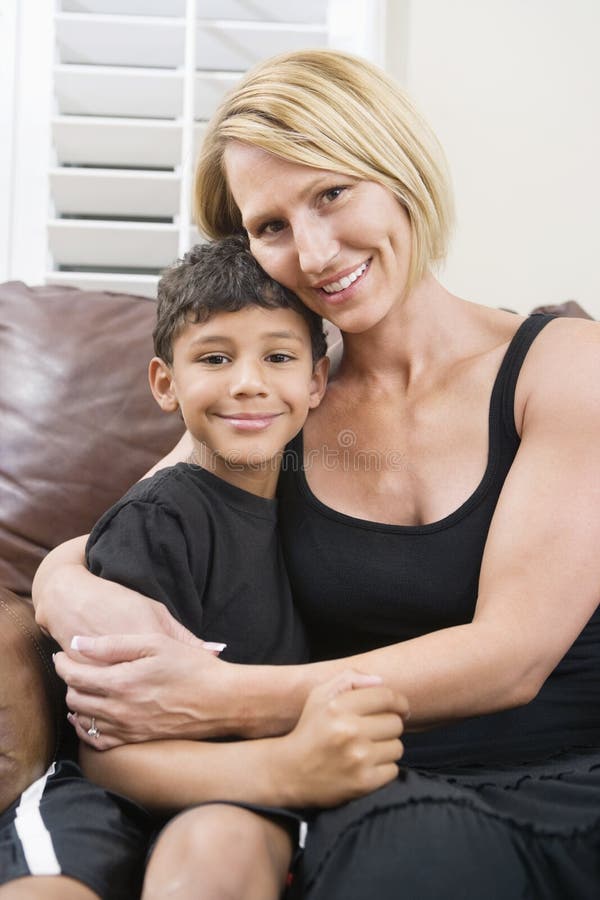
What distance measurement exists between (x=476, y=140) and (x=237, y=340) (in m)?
1.27

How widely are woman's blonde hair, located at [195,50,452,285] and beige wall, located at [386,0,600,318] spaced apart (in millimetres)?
979

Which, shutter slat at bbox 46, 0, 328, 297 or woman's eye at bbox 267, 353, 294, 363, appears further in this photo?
shutter slat at bbox 46, 0, 328, 297

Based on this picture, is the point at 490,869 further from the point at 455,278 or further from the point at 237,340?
the point at 455,278

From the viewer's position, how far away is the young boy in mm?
1156

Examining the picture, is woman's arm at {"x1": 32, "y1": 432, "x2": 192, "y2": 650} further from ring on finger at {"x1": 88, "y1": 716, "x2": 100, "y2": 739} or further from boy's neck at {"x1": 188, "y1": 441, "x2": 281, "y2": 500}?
boy's neck at {"x1": 188, "y1": 441, "x2": 281, "y2": 500}

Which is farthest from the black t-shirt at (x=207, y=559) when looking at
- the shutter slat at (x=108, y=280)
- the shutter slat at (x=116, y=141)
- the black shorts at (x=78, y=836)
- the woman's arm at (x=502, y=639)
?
the shutter slat at (x=116, y=141)

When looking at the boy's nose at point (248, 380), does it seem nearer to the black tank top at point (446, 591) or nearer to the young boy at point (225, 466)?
the young boy at point (225, 466)

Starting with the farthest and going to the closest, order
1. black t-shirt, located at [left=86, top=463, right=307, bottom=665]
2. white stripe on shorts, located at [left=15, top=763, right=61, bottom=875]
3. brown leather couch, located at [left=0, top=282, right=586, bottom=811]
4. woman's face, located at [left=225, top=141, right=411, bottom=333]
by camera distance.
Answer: brown leather couch, located at [left=0, top=282, right=586, bottom=811], woman's face, located at [left=225, top=141, right=411, bottom=333], black t-shirt, located at [left=86, top=463, right=307, bottom=665], white stripe on shorts, located at [left=15, top=763, right=61, bottom=875]

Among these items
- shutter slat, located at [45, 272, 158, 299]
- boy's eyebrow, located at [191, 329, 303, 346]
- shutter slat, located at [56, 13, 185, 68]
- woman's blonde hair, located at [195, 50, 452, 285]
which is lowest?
boy's eyebrow, located at [191, 329, 303, 346]

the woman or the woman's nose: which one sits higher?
the woman's nose

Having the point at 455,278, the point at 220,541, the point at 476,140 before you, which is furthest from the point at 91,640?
the point at 476,140

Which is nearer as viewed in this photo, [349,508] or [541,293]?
[349,508]

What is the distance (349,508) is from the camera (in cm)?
132

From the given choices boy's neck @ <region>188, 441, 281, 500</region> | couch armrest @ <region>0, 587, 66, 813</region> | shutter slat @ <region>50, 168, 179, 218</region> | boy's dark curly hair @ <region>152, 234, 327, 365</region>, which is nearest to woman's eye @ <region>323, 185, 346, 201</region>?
boy's dark curly hair @ <region>152, 234, 327, 365</region>
